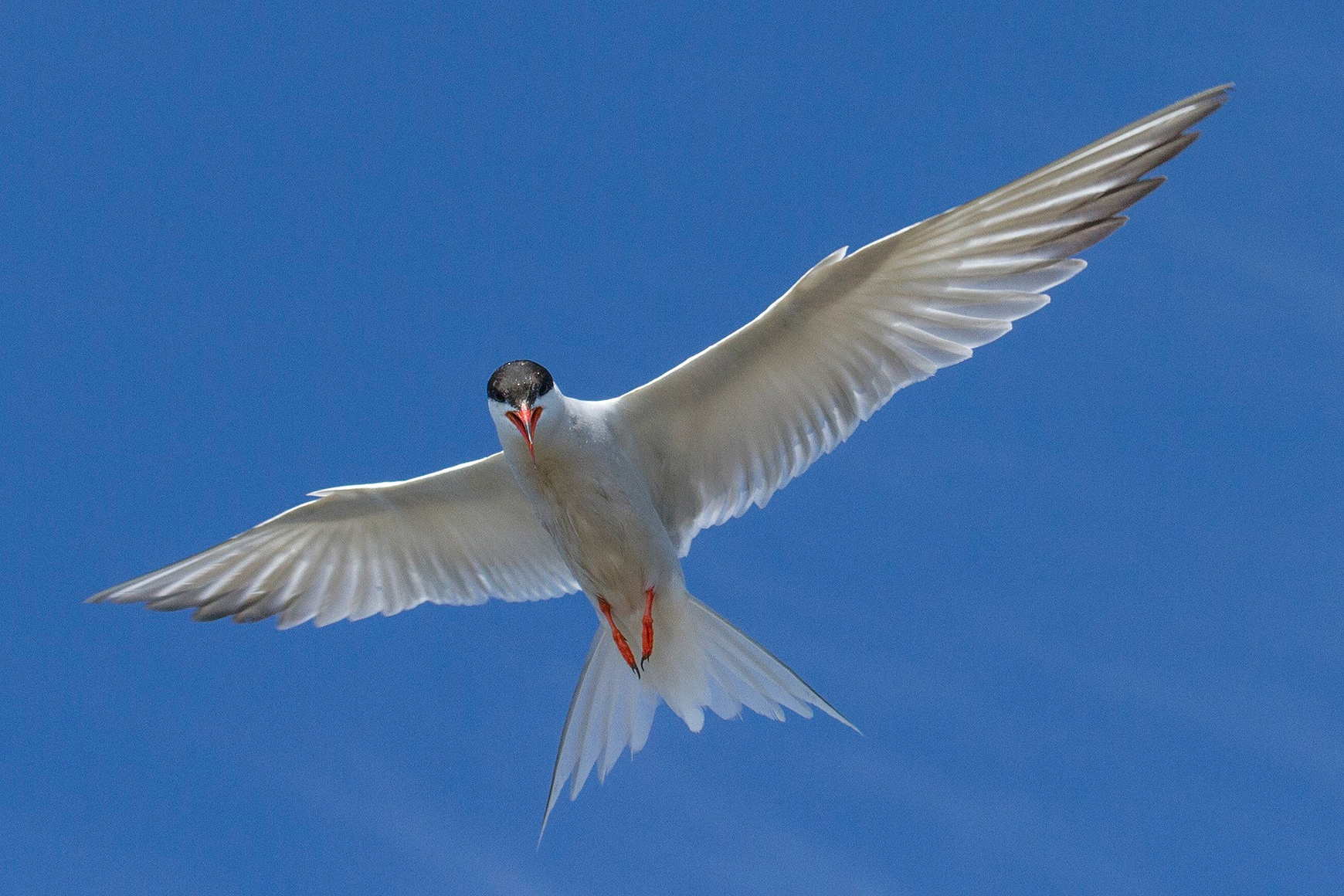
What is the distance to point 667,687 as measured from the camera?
26.2 feet

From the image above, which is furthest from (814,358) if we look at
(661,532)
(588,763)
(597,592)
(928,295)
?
(588,763)

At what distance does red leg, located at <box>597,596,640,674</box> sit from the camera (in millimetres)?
7949

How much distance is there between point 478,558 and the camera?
352 inches

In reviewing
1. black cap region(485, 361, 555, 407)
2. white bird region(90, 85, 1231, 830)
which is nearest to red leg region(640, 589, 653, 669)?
white bird region(90, 85, 1231, 830)

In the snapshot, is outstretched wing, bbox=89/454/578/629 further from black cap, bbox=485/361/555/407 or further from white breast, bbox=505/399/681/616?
black cap, bbox=485/361/555/407

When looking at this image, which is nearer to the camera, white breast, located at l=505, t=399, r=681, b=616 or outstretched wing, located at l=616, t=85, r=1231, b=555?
outstretched wing, located at l=616, t=85, r=1231, b=555

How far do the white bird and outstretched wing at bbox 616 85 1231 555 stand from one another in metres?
0.01

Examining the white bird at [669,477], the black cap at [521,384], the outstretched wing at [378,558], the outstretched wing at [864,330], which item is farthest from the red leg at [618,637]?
the black cap at [521,384]

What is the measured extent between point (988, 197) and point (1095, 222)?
0.52 metres

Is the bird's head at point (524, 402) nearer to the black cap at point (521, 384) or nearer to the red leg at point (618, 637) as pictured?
the black cap at point (521, 384)

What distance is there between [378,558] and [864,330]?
3461mm

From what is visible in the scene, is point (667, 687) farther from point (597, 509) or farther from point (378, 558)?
point (378, 558)

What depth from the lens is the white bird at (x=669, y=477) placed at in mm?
7074

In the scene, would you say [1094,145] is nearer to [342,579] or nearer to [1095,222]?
[1095,222]
